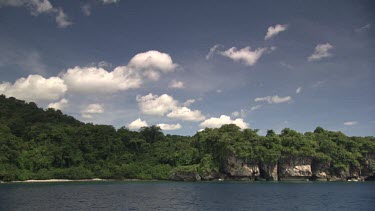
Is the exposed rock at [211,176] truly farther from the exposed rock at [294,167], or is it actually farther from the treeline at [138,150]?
the exposed rock at [294,167]

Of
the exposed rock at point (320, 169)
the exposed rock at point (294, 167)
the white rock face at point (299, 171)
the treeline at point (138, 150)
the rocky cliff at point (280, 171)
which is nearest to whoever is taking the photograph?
the treeline at point (138, 150)

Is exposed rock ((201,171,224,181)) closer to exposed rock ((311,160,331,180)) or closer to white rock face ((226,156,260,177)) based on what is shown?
white rock face ((226,156,260,177))

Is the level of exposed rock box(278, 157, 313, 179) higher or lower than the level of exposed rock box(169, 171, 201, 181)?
higher

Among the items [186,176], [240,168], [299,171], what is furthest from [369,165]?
[186,176]

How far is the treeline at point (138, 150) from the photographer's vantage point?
98.9 meters

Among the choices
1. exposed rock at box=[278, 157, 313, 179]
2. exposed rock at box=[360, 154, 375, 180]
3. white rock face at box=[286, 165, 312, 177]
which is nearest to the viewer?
exposed rock at box=[278, 157, 313, 179]

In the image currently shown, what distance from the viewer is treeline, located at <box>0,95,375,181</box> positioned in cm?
9894

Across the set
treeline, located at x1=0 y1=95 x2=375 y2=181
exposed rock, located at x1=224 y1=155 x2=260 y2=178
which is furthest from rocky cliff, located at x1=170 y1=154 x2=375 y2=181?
treeline, located at x1=0 y1=95 x2=375 y2=181

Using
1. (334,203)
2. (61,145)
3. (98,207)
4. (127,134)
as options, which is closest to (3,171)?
(61,145)

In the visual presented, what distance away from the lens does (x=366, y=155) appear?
104812mm

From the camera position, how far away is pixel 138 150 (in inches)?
5044

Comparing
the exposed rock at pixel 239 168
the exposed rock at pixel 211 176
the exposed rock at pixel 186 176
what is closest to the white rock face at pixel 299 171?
the exposed rock at pixel 239 168

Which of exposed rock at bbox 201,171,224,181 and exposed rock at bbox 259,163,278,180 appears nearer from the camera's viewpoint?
exposed rock at bbox 259,163,278,180

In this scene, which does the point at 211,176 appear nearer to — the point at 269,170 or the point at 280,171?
the point at 269,170
